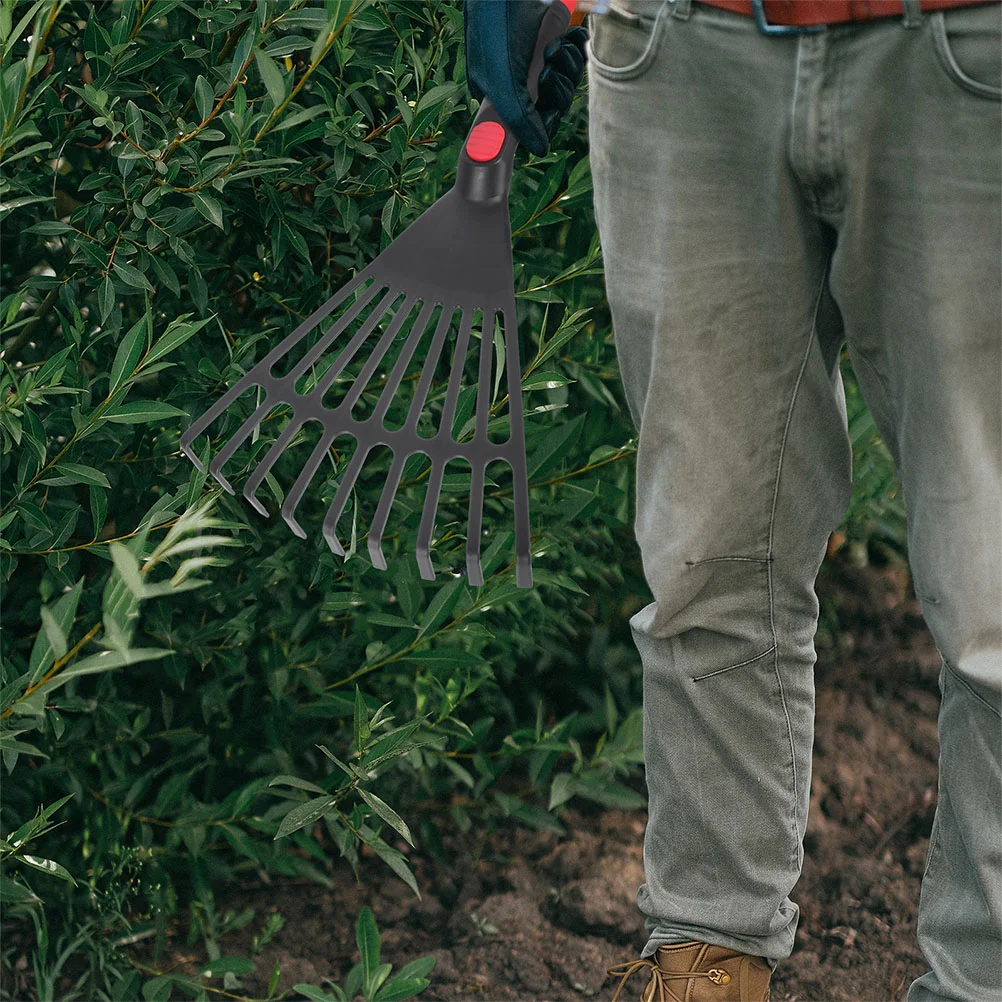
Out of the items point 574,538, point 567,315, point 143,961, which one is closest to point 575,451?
point 574,538

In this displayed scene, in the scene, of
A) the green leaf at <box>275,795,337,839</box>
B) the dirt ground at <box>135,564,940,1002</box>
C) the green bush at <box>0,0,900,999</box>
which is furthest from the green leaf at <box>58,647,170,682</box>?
the dirt ground at <box>135,564,940,1002</box>

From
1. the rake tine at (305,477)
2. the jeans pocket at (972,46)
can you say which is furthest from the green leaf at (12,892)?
the jeans pocket at (972,46)

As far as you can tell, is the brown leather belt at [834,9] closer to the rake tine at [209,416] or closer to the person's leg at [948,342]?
the person's leg at [948,342]

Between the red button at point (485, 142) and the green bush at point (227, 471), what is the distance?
21cm

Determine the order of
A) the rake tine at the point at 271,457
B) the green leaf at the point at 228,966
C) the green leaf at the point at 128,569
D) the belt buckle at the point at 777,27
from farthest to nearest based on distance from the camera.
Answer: the green leaf at the point at 228,966 → the rake tine at the point at 271,457 → the belt buckle at the point at 777,27 → the green leaf at the point at 128,569

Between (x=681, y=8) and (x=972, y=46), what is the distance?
0.26 meters

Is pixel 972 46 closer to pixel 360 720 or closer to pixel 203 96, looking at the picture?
pixel 203 96

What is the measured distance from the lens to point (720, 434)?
49.8 inches

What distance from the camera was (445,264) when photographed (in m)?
1.29

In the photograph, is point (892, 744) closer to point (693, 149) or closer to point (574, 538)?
point (574, 538)

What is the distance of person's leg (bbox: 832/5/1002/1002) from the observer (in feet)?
3.46

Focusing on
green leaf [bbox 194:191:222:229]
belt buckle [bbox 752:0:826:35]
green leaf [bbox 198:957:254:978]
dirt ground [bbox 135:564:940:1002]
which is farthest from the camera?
dirt ground [bbox 135:564:940:1002]

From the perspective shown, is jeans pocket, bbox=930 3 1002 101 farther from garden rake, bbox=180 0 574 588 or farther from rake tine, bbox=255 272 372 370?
rake tine, bbox=255 272 372 370

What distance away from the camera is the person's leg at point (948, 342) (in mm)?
1055
